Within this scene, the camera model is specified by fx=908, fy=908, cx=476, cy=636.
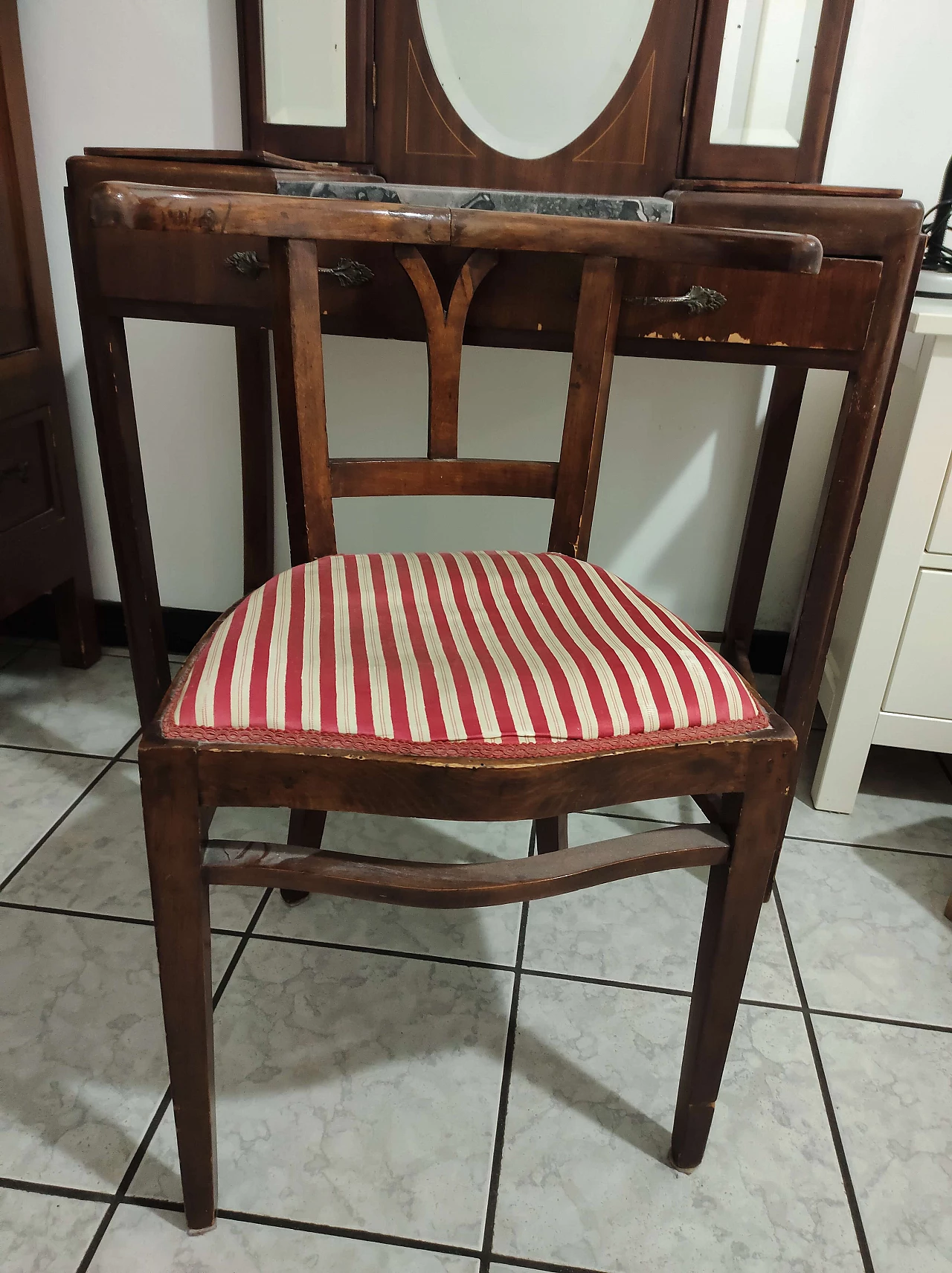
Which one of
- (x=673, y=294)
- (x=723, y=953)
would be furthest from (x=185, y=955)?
(x=673, y=294)

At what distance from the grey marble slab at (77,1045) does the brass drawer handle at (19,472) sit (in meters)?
0.68

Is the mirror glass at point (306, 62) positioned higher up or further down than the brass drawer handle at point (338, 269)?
higher up

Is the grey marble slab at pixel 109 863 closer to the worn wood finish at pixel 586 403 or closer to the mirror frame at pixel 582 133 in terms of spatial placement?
the worn wood finish at pixel 586 403

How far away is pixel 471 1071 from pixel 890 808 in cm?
83

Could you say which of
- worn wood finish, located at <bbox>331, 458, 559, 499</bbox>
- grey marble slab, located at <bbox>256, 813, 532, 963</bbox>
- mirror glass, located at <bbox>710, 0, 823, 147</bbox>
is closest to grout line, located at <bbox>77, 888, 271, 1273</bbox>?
grey marble slab, located at <bbox>256, 813, 532, 963</bbox>

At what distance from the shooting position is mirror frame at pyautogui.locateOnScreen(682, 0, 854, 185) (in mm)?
1220

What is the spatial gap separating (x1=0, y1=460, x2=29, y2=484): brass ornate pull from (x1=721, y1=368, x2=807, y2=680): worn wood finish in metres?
1.15

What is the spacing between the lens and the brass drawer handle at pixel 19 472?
1421mm

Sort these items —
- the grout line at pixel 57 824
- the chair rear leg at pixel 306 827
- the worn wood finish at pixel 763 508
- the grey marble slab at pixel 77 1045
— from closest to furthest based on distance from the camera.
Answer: the grey marble slab at pixel 77 1045
the chair rear leg at pixel 306 827
the grout line at pixel 57 824
the worn wood finish at pixel 763 508

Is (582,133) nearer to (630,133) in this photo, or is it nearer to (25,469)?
(630,133)

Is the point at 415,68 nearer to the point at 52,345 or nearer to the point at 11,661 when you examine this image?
the point at 52,345

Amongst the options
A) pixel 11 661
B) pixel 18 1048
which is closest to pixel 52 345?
pixel 11 661

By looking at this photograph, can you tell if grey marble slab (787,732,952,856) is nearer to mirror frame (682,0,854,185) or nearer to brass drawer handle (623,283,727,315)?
brass drawer handle (623,283,727,315)

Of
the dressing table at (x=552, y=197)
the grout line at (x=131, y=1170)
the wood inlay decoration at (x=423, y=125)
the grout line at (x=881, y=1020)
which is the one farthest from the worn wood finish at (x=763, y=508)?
the grout line at (x=131, y=1170)
